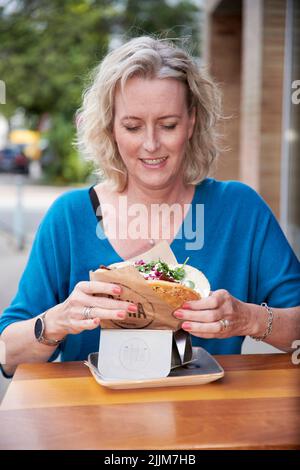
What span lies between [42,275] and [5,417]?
561 millimetres

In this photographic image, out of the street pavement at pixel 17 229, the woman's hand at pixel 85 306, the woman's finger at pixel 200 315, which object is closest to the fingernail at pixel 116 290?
the woman's hand at pixel 85 306

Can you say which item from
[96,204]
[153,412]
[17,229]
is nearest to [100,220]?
[96,204]

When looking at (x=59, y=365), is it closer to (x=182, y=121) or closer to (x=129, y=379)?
(x=129, y=379)

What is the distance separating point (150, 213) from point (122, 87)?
14.5 inches

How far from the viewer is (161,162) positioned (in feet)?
5.26

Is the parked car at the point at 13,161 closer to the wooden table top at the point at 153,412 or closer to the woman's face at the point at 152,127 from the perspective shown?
the woman's face at the point at 152,127

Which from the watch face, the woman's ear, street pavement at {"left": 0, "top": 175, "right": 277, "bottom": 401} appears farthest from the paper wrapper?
street pavement at {"left": 0, "top": 175, "right": 277, "bottom": 401}

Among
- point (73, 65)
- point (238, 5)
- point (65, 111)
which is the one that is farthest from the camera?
point (65, 111)

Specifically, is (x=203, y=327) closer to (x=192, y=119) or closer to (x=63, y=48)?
(x=192, y=119)

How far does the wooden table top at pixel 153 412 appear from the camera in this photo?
980 millimetres

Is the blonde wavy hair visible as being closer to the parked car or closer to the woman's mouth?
the woman's mouth

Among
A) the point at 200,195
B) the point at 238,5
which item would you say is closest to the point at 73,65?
the point at 238,5

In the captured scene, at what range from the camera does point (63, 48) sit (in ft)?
50.6

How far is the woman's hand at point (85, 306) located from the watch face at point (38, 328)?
0.03 meters
